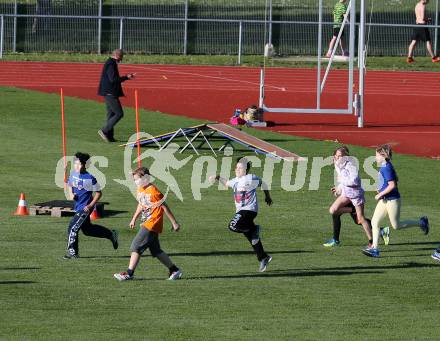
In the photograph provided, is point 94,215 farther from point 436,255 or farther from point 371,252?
point 436,255

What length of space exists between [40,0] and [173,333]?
146 ft

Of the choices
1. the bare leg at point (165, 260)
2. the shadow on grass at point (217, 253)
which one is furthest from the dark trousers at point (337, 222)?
the bare leg at point (165, 260)

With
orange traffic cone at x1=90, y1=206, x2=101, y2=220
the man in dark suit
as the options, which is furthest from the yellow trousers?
the man in dark suit

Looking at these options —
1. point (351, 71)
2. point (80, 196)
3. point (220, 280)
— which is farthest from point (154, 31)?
point (220, 280)

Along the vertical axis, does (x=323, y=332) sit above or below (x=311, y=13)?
below

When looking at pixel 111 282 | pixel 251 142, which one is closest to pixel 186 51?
pixel 251 142

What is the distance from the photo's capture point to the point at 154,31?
55906mm

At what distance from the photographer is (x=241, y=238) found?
68.6 ft

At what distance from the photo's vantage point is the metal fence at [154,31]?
5416cm

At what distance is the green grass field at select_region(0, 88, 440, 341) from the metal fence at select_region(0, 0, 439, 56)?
27.9 meters

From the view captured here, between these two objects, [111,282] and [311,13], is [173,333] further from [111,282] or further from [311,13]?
[311,13]

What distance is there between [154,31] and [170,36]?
73 centimetres

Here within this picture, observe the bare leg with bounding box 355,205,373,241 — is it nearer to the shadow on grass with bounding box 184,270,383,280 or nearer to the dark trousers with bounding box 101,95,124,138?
the shadow on grass with bounding box 184,270,383,280

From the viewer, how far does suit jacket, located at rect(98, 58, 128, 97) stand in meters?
31.4
